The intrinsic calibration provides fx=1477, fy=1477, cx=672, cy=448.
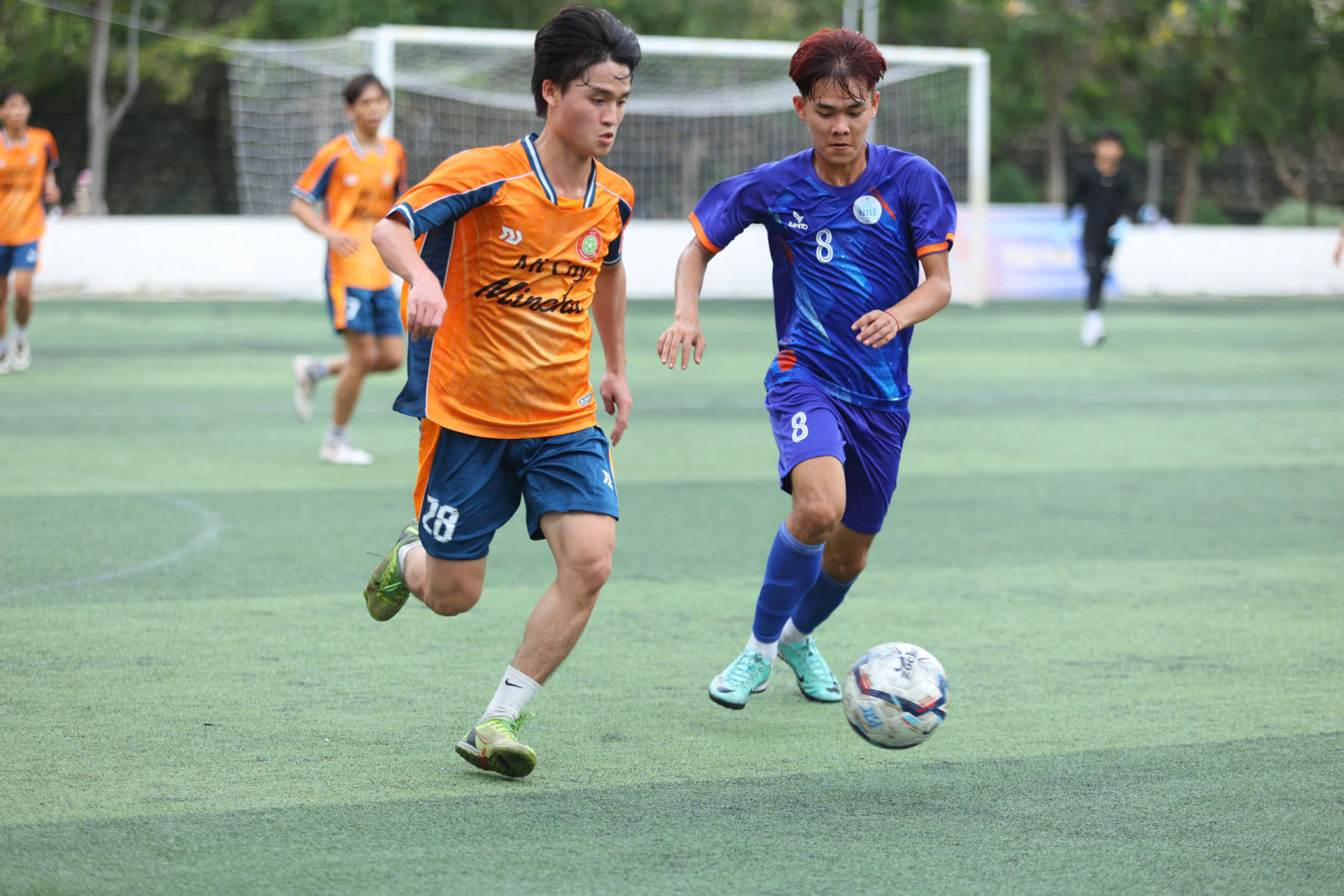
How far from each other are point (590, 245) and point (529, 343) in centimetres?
33

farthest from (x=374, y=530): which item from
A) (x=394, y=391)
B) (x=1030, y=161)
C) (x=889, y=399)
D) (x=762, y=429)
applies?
(x=1030, y=161)

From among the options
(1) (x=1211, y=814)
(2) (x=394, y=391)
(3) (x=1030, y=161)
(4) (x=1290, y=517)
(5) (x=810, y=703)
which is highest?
(1) (x=1211, y=814)

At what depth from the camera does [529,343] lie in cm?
402

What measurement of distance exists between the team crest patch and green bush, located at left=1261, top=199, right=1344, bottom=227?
32.2 metres

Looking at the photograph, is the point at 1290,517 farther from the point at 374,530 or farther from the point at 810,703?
the point at 374,530

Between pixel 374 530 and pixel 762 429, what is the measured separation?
14.4ft

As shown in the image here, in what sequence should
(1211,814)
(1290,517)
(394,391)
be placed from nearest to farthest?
1. (1211,814)
2. (1290,517)
3. (394,391)

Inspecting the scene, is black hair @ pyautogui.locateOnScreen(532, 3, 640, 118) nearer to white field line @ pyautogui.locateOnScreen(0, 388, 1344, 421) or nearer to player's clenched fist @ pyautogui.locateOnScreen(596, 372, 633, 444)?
player's clenched fist @ pyautogui.locateOnScreen(596, 372, 633, 444)

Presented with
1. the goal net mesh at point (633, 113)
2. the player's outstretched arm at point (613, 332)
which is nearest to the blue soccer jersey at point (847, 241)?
the player's outstretched arm at point (613, 332)

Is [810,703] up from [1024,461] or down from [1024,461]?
up

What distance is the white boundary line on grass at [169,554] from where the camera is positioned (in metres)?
5.95

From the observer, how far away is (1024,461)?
9.70 meters

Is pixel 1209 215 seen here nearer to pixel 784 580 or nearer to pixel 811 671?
pixel 811 671

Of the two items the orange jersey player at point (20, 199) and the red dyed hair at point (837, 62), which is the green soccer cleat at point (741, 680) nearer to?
the red dyed hair at point (837, 62)
